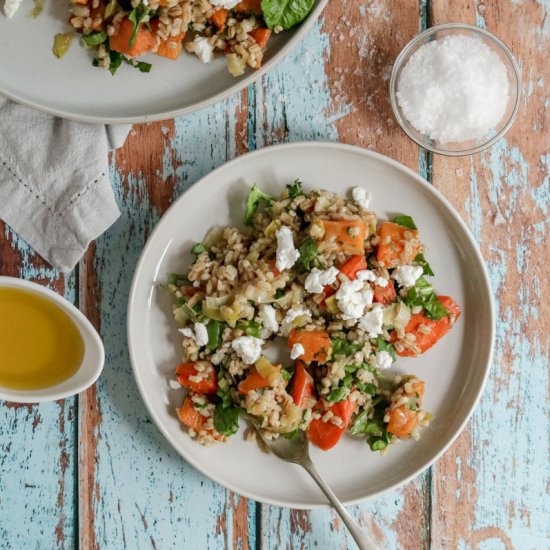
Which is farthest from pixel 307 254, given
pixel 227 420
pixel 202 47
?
pixel 202 47

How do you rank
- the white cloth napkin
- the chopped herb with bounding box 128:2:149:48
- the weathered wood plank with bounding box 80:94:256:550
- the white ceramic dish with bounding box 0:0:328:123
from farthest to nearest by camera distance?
the weathered wood plank with bounding box 80:94:256:550 < the white cloth napkin < the white ceramic dish with bounding box 0:0:328:123 < the chopped herb with bounding box 128:2:149:48

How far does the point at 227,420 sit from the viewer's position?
2004 mm

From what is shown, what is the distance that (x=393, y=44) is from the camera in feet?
7.05

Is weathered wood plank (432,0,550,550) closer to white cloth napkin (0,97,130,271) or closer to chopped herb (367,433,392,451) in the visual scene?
chopped herb (367,433,392,451)

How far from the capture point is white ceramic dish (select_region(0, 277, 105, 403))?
192 cm

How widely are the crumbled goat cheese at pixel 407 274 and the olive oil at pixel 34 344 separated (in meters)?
0.91

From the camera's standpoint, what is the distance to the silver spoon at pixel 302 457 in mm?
2020

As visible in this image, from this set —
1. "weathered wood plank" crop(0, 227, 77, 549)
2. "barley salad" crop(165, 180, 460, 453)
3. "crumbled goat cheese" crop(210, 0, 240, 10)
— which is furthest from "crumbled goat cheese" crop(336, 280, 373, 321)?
"weathered wood plank" crop(0, 227, 77, 549)

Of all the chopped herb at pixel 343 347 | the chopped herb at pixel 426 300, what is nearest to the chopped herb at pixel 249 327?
the chopped herb at pixel 343 347

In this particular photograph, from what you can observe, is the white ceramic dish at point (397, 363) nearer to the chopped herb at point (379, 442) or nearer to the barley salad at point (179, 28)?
the chopped herb at point (379, 442)

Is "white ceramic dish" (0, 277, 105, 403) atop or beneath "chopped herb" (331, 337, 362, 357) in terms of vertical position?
beneath

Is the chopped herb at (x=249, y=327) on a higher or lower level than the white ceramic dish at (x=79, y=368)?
higher

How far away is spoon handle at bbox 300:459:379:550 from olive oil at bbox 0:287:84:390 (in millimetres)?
729

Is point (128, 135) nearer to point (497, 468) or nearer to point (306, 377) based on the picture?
point (306, 377)
